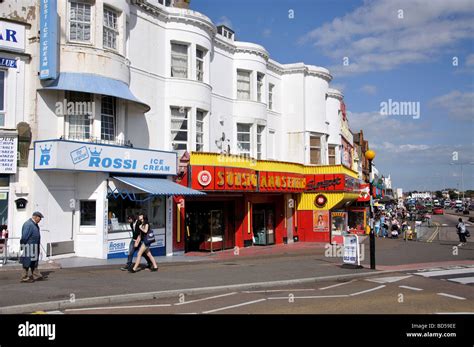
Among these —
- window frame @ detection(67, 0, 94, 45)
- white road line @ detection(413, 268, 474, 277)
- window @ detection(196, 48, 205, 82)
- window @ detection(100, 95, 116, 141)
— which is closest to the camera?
white road line @ detection(413, 268, 474, 277)

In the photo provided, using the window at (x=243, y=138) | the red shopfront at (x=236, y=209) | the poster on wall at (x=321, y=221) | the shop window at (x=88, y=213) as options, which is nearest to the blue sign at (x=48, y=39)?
the shop window at (x=88, y=213)

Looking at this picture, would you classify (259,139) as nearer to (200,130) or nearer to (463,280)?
(200,130)

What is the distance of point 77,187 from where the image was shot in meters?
17.7

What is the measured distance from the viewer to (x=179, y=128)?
22547 mm

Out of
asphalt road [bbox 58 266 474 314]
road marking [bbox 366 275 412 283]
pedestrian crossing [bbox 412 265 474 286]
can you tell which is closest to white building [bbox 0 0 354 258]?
asphalt road [bbox 58 266 474 314]

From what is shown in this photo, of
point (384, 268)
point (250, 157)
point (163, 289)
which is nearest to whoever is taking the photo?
point (163, 289)

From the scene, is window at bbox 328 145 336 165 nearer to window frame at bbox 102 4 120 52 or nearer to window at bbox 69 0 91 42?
window frame at bbox 102 4 120 52

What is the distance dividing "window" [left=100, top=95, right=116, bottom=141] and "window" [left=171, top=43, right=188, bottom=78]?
4.60m

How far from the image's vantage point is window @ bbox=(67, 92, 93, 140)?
1752cm

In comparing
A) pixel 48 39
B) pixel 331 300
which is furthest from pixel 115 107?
pixel 331 300

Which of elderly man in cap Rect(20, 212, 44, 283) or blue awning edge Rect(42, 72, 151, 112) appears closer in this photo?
elderly man in cap Rect(20, 212, 44, 283)
